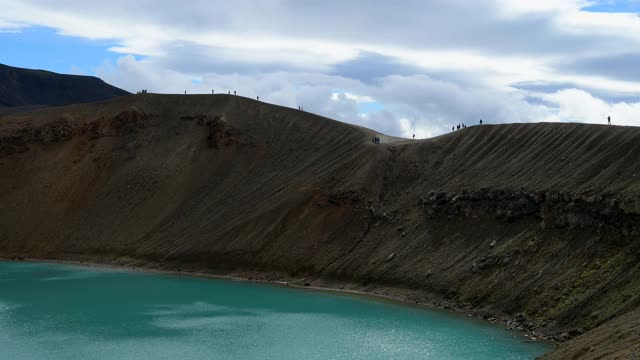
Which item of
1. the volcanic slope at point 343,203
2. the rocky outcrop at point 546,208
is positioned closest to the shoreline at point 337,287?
the volcanic slope at point 343,203

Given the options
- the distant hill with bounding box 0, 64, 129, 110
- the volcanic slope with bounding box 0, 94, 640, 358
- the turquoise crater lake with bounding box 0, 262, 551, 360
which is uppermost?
the distant hill with bounding box 0, 64, 129, 110

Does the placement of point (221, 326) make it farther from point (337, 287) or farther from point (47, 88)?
point (47, 88)

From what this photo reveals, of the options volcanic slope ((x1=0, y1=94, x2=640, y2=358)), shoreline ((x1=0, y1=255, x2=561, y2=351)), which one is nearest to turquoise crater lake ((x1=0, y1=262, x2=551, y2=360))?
shoreline ((x1=0, y1=255, x2=561, y2=351))

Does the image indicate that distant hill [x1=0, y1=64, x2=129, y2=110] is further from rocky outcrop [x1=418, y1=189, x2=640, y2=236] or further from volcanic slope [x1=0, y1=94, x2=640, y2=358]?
rocky outcrop [x1=418, y1=189, x2=640, y2=236]

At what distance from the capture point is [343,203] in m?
60.9

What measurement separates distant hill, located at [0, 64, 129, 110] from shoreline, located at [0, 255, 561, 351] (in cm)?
9576

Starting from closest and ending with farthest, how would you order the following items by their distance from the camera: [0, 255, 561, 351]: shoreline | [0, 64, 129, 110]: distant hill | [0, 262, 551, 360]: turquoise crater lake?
[0, 262, 551, 360]: turquoise crater lake → [0, 255, 561, 351]: shoreline → [0, 64, 129, 110]: distant hill

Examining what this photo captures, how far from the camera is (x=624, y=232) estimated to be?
4138cm

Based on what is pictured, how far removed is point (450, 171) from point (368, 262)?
34.1ft

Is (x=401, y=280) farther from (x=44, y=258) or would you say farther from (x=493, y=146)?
(x=44, y=258)

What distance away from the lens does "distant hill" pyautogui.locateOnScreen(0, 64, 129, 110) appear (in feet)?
514

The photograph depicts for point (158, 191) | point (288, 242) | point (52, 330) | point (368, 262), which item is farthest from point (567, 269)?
point (158, 191)

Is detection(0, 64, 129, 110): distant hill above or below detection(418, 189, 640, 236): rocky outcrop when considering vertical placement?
above

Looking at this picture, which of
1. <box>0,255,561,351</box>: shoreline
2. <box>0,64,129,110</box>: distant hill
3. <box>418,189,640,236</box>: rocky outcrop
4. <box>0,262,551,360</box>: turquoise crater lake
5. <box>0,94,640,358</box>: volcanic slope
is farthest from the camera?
<box>0,64,129,110</box>: distant hill
